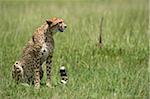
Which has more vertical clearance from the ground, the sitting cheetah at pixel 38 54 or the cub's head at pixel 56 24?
the cub's head at pixel 56 24

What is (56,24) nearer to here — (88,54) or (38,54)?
(38,54)

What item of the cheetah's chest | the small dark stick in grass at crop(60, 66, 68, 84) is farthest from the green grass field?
the cheetah's chest

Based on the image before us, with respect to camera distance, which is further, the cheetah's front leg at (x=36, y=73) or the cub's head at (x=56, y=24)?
the cheetah's front leg at (x=36, y=73)

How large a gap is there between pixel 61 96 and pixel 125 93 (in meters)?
0.89

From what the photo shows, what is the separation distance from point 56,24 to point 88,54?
6.46 ft

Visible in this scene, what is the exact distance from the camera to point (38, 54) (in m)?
6.29

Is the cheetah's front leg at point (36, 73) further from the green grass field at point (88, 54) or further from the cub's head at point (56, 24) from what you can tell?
the cub's head at point (56, 24)

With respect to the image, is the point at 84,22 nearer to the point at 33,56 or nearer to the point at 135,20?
the point at 135,20

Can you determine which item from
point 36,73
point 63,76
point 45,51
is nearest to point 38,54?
point 45,51

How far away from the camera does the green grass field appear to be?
6.15m

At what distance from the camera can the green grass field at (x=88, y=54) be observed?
6148 millimetres

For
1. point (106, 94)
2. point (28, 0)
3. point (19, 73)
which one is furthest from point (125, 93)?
point (28, 0)

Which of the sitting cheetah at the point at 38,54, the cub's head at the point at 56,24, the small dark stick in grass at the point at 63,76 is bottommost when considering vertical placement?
the small dark stick in grass at the point at 63,76

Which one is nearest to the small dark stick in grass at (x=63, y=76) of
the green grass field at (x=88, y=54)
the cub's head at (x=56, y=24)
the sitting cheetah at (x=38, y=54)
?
the green grass field at (x=88, y=54)
